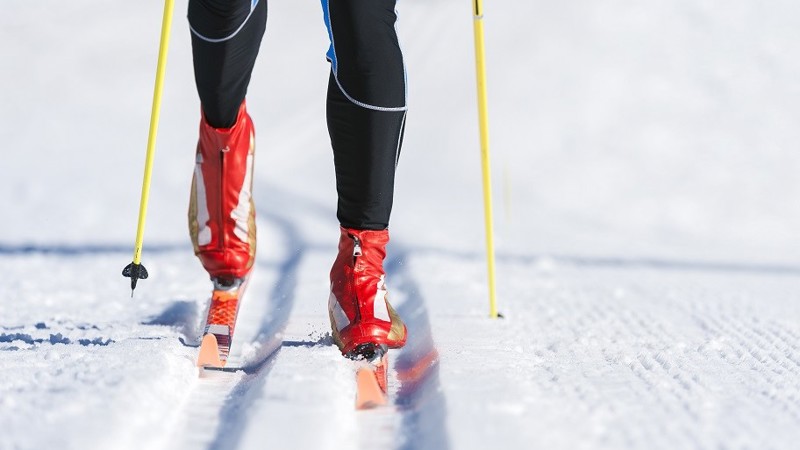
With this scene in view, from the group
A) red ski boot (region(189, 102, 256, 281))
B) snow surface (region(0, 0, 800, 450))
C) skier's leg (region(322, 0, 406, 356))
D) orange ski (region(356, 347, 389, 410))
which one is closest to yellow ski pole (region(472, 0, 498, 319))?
snow surface (region(0, 0, 800, 450))

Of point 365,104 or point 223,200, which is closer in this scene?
point 365,104

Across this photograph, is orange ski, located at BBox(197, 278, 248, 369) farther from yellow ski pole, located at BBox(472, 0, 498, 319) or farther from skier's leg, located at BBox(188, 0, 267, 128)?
yellow ski pole, located at BBox(472, 0, 498, 319)

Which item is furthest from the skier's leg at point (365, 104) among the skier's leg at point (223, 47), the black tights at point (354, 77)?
the skier's leg at point (223, 47)

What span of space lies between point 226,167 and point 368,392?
0.78 m

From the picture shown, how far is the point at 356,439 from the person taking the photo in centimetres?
149

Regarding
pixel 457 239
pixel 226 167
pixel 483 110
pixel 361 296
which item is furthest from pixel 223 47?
pixel 457 239

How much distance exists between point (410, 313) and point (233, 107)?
83cm

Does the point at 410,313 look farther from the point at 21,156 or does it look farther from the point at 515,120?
the point at 515,120

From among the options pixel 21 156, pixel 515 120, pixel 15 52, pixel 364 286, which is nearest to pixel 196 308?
pixel 364 286

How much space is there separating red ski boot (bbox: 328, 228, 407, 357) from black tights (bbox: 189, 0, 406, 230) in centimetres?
4

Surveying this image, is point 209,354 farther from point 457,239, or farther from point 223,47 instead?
point 457,239

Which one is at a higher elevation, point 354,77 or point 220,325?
point 354,77

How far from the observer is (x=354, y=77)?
191 cm

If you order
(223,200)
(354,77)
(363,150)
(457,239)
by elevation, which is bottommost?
(457,239)
